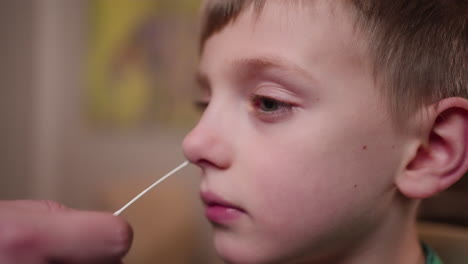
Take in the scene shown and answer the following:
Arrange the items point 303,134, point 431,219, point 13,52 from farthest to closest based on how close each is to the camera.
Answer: point 13,52
point 431,219
point 303,134

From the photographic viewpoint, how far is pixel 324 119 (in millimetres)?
635

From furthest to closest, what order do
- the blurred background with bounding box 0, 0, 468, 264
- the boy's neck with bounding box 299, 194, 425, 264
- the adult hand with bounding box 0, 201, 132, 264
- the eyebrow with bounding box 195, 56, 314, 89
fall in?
1. the blurred background with bounding box 0, 0, 468, 264
2. the boy's neck with bounding box 299, 194, 425, 264
3. the eyebrow with bounding box 195, 56, 314, 89
4. the adult hand with bounding box 0, 201, 132, 264

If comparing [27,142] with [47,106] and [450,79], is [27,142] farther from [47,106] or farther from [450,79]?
[450,79]

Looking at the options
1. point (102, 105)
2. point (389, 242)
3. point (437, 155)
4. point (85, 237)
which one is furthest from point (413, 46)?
point (102, 105)

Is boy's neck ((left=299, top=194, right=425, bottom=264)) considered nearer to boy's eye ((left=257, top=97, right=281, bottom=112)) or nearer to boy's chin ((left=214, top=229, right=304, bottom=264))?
boy's chin ((left=214, top=229, right=304, bottom=264))

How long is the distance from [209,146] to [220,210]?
99 millimetres

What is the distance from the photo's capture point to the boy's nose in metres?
0.64

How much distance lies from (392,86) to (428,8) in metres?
0.13

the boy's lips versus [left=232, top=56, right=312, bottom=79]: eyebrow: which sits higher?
[left=232, top=56, right=312, bottom=79]: eyebrow

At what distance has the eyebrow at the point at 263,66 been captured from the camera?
63 cm

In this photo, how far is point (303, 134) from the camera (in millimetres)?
636

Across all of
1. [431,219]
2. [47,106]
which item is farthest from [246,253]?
[47,106]

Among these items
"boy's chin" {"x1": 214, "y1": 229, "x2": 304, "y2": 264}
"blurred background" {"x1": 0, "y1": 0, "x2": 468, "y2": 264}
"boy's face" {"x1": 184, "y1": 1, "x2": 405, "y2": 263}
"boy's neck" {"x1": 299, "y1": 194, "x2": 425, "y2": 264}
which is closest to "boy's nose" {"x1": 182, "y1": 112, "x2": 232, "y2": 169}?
"boy's face" {"x1": 184, "y1": 1, "x2": 405, "y2": 263}

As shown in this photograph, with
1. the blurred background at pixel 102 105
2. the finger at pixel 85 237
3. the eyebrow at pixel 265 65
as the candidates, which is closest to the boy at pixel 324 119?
the eyebrow at pixel 265 65
